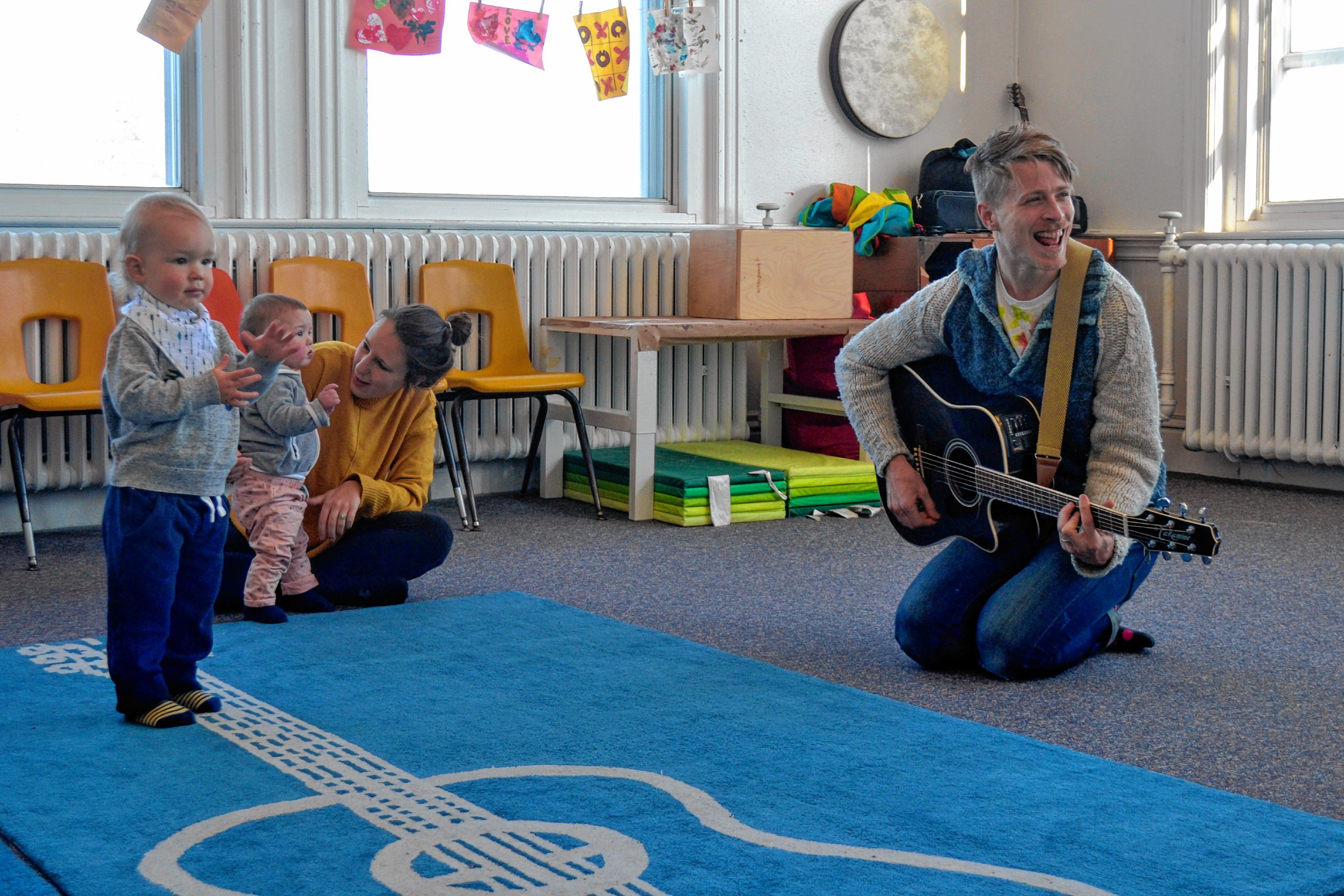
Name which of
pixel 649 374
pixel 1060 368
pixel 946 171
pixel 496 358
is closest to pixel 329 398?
pixel 1060 368

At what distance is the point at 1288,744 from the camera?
84.3 inches

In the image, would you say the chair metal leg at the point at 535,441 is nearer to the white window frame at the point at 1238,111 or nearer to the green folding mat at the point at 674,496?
the green folding mat at the point at 674,496

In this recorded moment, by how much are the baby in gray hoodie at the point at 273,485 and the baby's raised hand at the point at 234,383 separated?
2.48 ft

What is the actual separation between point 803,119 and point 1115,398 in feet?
10.4

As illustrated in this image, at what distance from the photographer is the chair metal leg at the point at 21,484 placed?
346cm

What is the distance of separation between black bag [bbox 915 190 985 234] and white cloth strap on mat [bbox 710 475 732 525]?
4.96 ft

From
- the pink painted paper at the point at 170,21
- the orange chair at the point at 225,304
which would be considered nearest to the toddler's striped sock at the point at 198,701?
the orange chair at the point at 225,304

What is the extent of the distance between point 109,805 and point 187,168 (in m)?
2.86

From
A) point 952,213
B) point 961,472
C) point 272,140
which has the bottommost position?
point 961,472

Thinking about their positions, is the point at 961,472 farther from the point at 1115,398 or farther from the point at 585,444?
the point at 585,444

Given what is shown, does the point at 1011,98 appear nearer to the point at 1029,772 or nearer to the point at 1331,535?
the point at 1331,535

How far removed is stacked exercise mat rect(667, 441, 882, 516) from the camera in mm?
4328

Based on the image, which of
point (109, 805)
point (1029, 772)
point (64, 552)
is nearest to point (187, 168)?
point (64, 552)

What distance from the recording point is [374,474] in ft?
10.0
